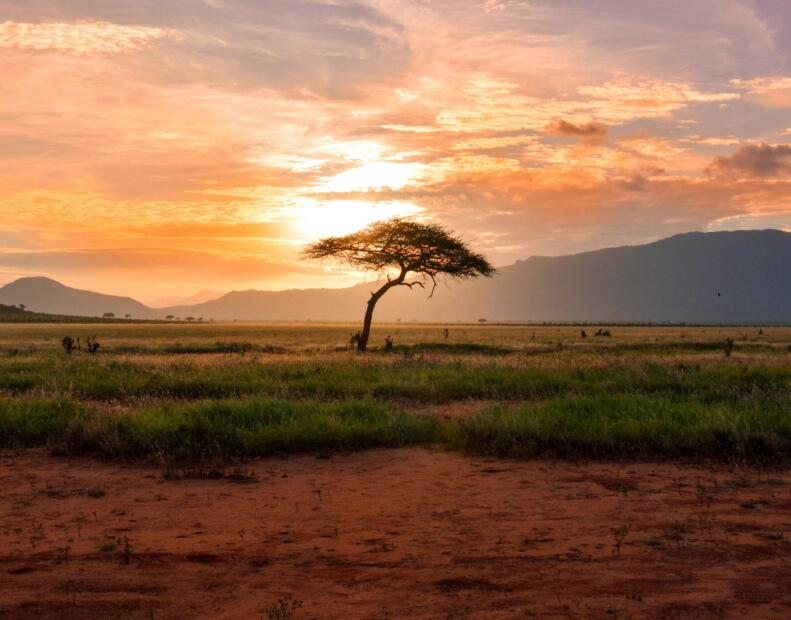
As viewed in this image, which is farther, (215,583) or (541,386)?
(541,386)

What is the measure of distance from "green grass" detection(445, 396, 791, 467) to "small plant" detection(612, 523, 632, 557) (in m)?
4.15

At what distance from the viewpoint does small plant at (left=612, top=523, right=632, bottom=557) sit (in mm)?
7062

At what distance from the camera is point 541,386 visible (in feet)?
67.2

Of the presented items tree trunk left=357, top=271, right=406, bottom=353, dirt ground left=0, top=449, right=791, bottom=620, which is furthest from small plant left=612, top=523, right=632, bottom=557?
tree trunk left=357, top=271, right=406, bottom=353

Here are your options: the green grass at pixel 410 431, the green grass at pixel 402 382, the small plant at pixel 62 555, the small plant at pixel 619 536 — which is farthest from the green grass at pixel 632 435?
the small plant at pixel 62 555

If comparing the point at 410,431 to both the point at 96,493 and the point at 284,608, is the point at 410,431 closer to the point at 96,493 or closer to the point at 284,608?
the point at 96,493

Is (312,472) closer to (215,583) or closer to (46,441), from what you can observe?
(215,583)

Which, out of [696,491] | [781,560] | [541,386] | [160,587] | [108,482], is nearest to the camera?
[160,587]

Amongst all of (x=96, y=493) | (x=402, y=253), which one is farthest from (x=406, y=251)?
(x=96, y=493)

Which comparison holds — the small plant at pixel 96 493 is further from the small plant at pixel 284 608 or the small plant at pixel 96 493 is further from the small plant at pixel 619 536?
the small plant at pixel 619 536

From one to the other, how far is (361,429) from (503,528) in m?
5.65

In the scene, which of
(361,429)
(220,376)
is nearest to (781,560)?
(361,429)

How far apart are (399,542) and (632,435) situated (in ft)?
21.2

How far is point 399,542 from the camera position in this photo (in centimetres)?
751
